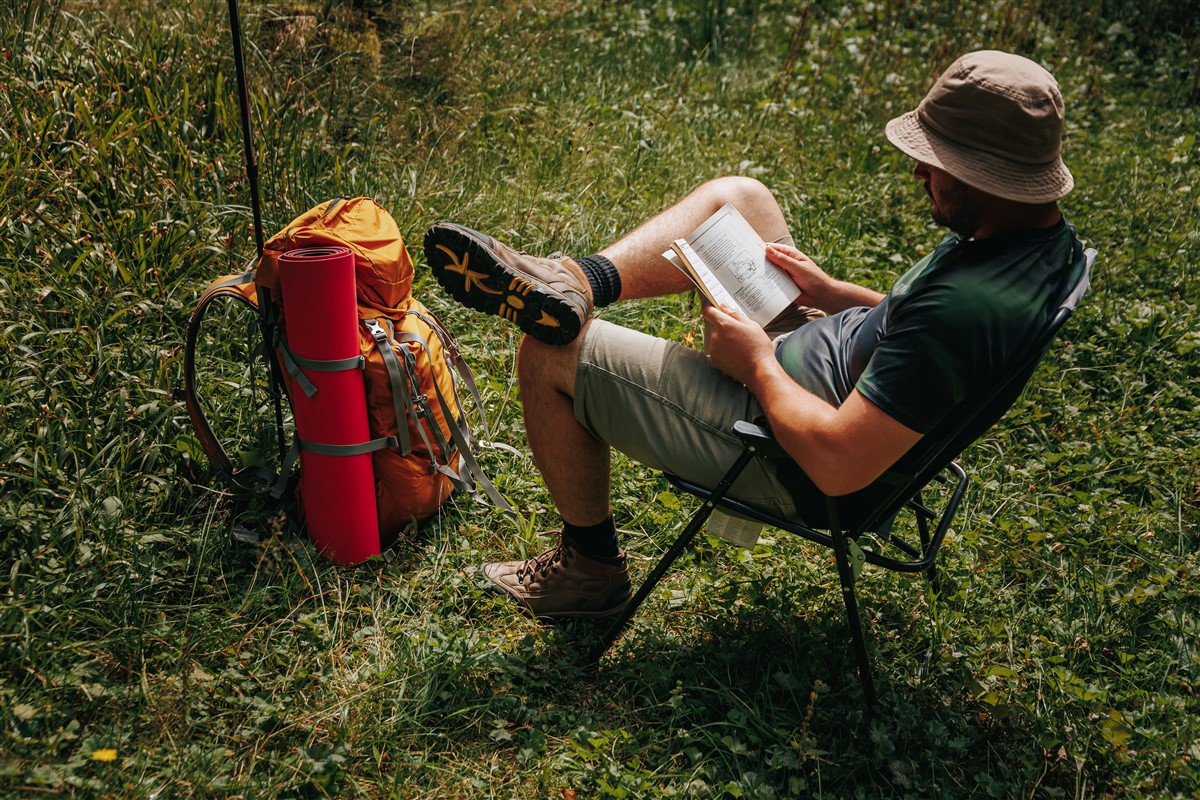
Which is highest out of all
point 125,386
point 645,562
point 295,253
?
point 295,253

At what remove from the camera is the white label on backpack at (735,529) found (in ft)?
7.90

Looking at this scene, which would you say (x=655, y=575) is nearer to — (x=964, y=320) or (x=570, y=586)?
(x=570, y=586)

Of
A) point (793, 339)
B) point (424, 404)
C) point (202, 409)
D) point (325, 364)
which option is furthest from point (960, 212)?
point (202, 409)

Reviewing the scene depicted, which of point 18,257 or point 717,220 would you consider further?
point 18,257

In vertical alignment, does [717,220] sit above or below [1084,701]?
above

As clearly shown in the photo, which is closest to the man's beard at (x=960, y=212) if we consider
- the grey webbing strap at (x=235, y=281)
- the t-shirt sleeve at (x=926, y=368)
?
the t-shirt sleeve at (x=926, y=368)

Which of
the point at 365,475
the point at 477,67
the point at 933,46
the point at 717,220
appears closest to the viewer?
the point at 717,220

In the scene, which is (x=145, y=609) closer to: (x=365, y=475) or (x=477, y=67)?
(x=365, y=475)

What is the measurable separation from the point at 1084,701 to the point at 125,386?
2.90m

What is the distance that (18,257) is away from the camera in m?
2.94

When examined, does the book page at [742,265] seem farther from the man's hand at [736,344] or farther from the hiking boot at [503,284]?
the hiking boot at [503,284]

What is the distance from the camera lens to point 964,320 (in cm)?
193

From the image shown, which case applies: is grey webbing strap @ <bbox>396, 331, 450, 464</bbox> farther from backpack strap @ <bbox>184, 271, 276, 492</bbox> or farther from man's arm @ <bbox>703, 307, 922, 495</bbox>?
man's arm @ <bbox>703, 307, 922, 495</bbox>

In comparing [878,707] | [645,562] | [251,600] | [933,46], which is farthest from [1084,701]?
[933,46]
